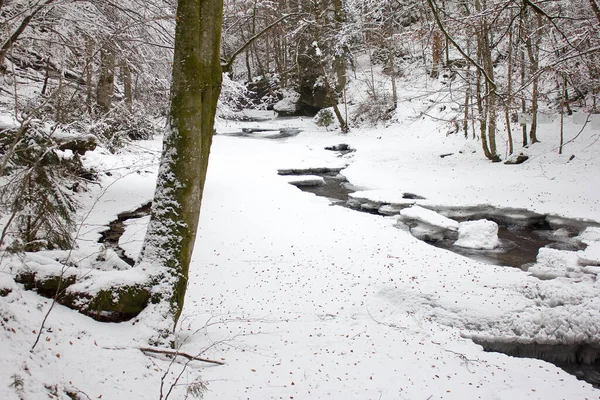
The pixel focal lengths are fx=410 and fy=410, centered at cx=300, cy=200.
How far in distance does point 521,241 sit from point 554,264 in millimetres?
2068

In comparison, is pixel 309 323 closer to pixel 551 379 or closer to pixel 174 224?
pixel 174 224

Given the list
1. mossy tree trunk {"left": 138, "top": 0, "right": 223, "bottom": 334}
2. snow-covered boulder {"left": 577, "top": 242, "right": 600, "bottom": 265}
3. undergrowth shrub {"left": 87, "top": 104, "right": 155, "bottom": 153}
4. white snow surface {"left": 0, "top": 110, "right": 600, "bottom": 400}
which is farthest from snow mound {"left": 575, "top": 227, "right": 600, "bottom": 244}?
undergrowth shrub {"left": 87, "top": 104, "right": 155, "bottom": 153}

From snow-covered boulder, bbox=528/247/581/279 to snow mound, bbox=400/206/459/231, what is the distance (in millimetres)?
2281

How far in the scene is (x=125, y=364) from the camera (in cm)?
346

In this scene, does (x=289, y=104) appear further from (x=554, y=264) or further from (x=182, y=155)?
(x=182, y=155)

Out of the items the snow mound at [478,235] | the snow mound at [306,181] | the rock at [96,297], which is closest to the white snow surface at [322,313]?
the rock at [96,297]

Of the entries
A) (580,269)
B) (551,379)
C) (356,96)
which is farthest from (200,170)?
(356,96)

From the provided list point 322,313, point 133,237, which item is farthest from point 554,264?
point 133,237

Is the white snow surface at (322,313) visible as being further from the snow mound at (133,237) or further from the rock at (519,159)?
the rock at (519,159)

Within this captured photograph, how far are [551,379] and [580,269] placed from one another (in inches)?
152

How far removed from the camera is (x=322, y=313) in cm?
643

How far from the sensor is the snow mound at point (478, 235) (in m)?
9.82

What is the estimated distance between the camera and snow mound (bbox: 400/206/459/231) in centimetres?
1064

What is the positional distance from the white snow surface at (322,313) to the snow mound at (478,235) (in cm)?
118
